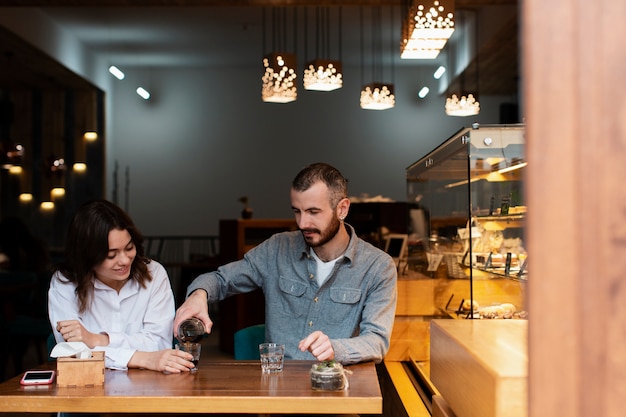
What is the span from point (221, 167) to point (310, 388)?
11071mm

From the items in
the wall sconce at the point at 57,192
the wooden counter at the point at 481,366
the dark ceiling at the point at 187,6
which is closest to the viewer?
the wooden counter at the point at 481,366

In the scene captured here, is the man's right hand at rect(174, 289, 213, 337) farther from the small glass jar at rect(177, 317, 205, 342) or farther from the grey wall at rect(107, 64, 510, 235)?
the grey wall at rect(107, 64, 510, 235)

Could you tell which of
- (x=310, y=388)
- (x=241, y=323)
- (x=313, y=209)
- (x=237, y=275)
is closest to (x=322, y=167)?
(x=313, y=209)

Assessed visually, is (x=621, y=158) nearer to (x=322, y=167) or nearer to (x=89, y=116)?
(x=322, y=167)

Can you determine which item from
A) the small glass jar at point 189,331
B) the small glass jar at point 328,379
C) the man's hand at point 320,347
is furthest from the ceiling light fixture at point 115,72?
the small glass jar at point 328,379

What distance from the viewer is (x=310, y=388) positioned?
7.62 feet

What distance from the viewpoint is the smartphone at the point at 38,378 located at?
2422 millimetres

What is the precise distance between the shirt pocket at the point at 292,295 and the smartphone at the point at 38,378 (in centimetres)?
106

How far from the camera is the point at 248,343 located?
11.2ft

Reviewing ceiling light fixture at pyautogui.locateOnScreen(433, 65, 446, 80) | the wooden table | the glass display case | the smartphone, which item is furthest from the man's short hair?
ceiling light fixture at pyautogui.locateOnScreen(433, 65, 446, 80)

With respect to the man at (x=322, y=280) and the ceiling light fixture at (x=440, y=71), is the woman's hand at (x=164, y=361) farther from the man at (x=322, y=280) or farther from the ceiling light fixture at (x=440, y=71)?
the ceiling light fixture at (x=440, y=71)

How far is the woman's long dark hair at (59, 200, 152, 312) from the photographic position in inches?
115

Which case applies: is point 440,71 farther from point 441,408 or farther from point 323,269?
point 441,408

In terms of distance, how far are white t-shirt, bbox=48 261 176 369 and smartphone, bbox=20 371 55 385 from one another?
1.42 feet
